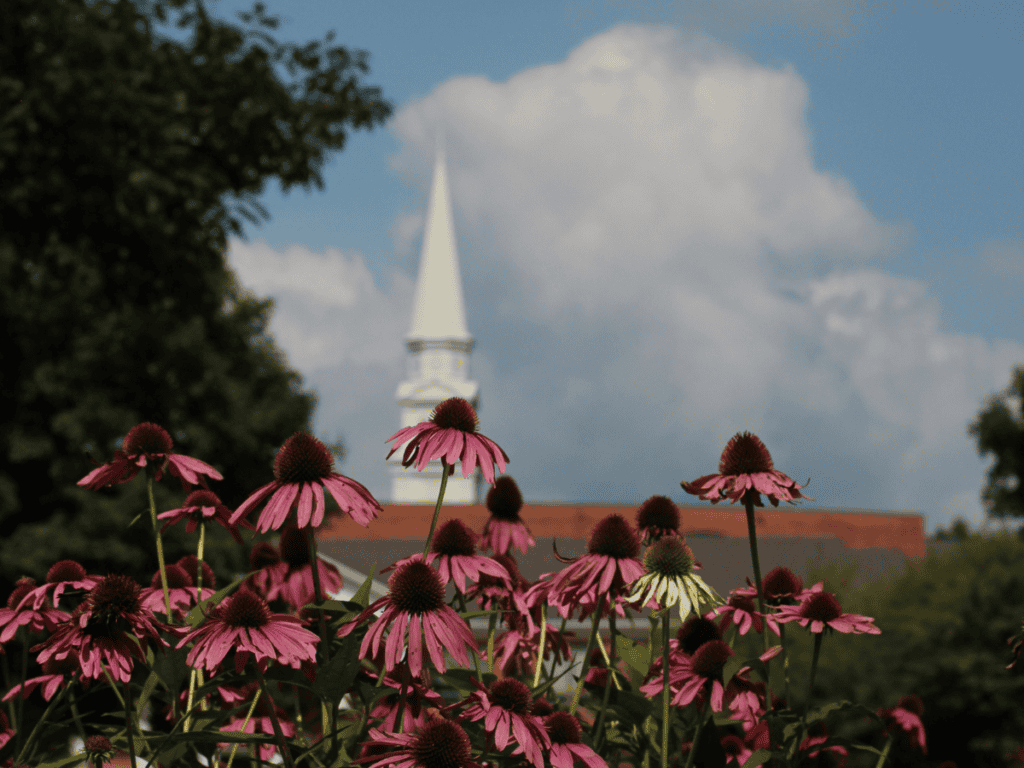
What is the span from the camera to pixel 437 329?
4194 centimetres

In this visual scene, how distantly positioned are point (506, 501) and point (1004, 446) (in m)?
37.9

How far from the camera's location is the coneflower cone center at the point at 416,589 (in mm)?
1675

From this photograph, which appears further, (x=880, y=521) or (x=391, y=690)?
(x=880, y=521)

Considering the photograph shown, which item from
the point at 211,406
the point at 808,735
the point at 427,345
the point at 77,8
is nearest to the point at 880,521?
the point at 427,345

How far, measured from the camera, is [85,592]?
85.5 inches

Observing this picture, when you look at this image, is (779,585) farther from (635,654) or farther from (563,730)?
(563,730)

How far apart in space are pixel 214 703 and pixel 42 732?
0.51 metres

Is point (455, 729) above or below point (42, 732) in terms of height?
above

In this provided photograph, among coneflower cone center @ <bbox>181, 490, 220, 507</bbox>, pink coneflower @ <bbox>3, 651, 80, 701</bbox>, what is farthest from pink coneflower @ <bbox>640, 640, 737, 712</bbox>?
pink coneflower @ <bbox>3, 651, 80, 701</bbox>

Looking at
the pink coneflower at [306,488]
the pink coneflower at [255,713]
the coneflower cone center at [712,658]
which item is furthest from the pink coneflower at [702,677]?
the pink coneflower at [255,713]

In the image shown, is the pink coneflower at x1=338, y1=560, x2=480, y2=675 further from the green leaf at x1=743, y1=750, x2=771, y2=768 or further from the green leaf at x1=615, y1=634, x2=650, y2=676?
the green leaf at x1=615, y1=634, x2=650, y2=676

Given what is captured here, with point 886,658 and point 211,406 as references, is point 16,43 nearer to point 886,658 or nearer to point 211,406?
point 211,406

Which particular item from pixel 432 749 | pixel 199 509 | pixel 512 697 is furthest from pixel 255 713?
pixel 432 749

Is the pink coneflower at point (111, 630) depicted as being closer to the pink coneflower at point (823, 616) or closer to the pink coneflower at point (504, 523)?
the pink coneflower at point (504, 523)
